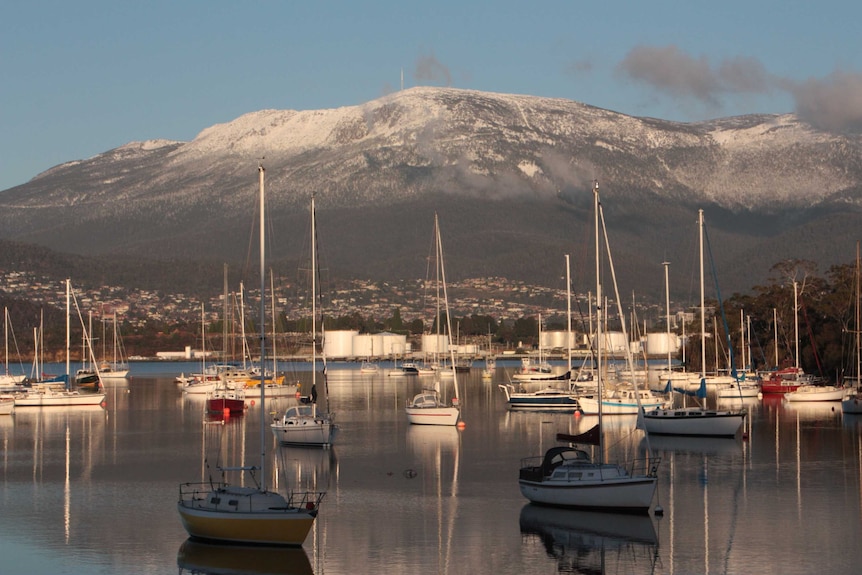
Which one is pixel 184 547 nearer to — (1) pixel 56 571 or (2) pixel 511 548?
(1) pixel 56 571

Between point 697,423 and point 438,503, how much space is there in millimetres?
18348

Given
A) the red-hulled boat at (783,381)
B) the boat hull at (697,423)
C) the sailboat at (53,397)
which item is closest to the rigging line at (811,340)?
the red-hulled boat at (783,381)

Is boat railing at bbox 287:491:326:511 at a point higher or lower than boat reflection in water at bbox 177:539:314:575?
higher

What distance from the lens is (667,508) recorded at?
3512 centimetres

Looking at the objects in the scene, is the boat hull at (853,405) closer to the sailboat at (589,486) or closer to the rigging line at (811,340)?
the rigging line at (811,340)

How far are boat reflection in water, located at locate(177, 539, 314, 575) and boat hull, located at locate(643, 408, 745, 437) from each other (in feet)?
84.9

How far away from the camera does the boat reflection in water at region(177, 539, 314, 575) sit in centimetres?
2820

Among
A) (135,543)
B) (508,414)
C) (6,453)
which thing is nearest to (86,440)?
(6,453)

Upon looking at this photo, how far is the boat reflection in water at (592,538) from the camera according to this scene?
28577 millimetres

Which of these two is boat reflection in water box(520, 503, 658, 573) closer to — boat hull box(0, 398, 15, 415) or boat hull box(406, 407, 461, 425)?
boat hull box(406, 407, 461, 425)

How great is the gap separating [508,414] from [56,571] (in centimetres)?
4187

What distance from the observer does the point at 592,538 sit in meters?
30.9

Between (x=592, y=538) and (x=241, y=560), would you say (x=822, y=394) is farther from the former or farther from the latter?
(x=241, y=560)

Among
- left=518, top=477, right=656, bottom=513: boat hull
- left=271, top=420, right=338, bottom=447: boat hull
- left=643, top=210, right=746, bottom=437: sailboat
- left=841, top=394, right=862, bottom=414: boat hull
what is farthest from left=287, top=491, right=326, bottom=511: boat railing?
left=841, top=394, right=862, bottom=414: boat hull
